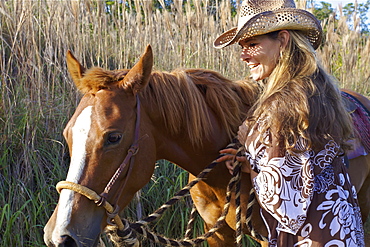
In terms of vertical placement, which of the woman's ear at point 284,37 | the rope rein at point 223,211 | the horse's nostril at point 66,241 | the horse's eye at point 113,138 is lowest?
the rope rein at point 223,211

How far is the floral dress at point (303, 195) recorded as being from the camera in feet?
5.64

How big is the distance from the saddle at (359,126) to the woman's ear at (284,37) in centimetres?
82

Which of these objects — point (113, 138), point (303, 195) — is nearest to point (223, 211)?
point (303, 195)

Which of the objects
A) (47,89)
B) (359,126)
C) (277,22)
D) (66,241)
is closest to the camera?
(66,241)

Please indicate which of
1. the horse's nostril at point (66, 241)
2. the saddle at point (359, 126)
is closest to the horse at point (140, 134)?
the horse's nostril at point (66, 241)

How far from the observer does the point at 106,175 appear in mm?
1750

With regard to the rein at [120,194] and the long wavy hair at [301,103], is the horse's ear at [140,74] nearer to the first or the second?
the rein at [120,194]

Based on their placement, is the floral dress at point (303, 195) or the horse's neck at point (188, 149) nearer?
the floral dress at point (303, 195)

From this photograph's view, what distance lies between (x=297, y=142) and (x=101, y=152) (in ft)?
2.91

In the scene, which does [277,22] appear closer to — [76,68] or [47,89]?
[76,68]

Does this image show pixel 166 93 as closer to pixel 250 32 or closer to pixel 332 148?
pixel 250 32

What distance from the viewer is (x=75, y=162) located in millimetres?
1707

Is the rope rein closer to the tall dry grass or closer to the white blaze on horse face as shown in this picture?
the white blaze on horse face

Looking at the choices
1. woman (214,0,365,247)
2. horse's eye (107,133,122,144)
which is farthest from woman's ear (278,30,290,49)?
horse's eye (107,133,122,144)
